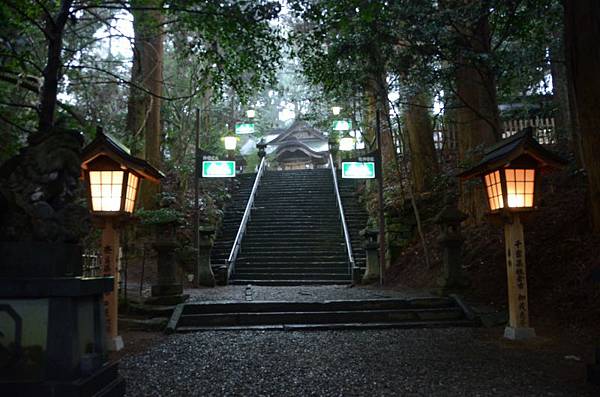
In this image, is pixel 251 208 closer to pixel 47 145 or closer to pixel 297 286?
pixel 297 286

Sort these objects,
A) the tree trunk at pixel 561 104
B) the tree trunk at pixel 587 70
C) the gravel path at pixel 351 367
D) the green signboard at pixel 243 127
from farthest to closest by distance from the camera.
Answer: the green signboard at pixel 243 127 < the tree trunk at pixel 561 104 < the tree trunk at pixel 587 70 < the gravel path at pixel 351 367

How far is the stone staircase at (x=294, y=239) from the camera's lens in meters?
12.4

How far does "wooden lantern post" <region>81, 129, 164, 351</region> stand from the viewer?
5.51 metres

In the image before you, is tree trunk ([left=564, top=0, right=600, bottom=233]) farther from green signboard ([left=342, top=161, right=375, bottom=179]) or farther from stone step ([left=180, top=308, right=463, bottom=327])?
green signboard ([left=342, top=161, right=375, bottom=179])

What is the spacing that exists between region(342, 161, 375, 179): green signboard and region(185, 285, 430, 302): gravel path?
9.07 ft

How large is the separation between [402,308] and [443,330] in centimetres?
116

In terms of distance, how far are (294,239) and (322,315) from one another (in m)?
7.13

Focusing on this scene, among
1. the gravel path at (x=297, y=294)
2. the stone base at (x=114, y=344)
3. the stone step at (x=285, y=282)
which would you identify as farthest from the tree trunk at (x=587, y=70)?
the stone base at (x=114, y=344)

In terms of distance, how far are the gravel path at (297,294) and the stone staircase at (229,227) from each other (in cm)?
176

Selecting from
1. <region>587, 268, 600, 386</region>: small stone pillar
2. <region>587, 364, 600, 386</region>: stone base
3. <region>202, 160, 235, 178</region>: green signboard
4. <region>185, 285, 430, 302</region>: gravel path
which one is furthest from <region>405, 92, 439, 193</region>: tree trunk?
<region>587, 364, 600, 386</region>: stone base

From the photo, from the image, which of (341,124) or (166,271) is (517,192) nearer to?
(166,271)

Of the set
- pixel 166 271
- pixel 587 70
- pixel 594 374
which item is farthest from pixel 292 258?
pixel 594 374

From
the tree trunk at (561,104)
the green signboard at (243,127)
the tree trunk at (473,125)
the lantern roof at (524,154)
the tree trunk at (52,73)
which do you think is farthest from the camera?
the green signboard at (243,127)

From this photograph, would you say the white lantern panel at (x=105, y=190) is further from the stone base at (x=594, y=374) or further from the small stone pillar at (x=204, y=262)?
the small stone pillar at (x=204, y=262)
